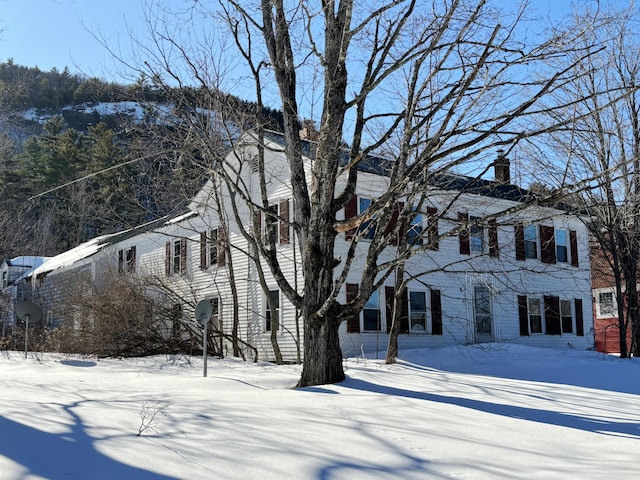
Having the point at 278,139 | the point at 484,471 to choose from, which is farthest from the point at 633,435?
the point at 278,139

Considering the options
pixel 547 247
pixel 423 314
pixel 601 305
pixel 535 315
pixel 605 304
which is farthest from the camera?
pixel 601 305

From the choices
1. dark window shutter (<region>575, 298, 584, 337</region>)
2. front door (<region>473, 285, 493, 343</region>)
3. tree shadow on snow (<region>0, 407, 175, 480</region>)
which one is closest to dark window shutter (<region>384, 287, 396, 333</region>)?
front door (<region>473, 285, 493, 343</region>)

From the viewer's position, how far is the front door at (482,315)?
71.2 ft

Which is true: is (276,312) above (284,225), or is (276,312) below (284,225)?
below

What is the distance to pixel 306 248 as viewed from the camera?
33.1ft

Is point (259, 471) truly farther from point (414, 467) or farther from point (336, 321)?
point (336, 321)

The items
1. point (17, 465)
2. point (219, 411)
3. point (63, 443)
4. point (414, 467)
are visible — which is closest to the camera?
point (17, 465)

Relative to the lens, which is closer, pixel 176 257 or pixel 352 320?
pixel 352 320

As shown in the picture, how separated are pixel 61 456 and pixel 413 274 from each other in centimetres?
1584

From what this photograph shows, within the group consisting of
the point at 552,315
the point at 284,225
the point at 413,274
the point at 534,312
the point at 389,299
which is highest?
the point at 284,225

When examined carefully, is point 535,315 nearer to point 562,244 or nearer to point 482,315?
point 482,315

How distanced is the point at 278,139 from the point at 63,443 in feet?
52.3

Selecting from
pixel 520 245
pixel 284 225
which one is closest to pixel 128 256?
pixel 284 225

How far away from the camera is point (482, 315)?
2192 cm
